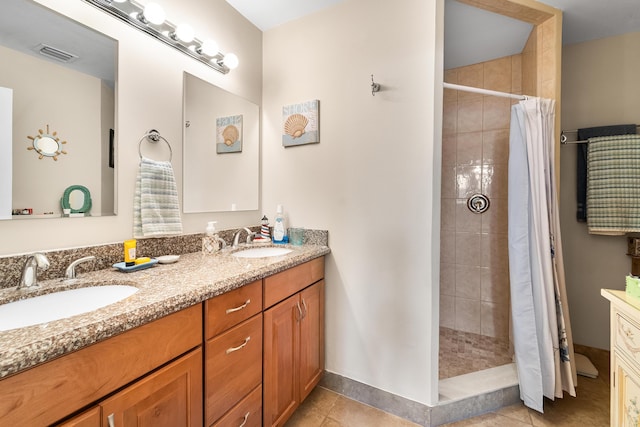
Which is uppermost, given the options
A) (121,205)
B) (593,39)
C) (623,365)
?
(593,39)

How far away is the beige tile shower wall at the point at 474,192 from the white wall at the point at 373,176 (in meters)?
1.13

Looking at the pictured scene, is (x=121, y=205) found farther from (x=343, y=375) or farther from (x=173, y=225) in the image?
(x=343, y=375)

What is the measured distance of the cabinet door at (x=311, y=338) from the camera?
1.48m

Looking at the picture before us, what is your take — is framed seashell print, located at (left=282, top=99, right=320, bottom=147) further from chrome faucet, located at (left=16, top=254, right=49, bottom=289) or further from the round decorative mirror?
chrome faucet, located at (left=16, top=254, right=49, bottom=289)

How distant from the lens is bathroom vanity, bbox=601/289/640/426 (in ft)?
2.91

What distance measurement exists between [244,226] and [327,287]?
0.71m

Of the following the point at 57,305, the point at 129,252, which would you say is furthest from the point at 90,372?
the point at 129,252

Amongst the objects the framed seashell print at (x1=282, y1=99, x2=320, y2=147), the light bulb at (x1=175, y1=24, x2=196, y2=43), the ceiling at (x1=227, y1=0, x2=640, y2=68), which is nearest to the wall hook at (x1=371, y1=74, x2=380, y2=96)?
the framed seashell print at (x1=282, y1=99, x2=320, y2=147)

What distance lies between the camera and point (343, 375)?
168 centimetres

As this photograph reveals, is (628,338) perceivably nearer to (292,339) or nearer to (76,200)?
(292,339)

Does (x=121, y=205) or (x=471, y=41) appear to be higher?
(x=471, y=41)

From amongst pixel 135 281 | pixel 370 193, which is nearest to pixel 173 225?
pixel 135 281

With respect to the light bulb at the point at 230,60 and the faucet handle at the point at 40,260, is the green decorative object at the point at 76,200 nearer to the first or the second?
the faucet handle at the point at 40,260

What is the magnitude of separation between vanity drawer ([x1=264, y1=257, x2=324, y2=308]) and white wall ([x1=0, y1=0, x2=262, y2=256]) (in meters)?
0.62
